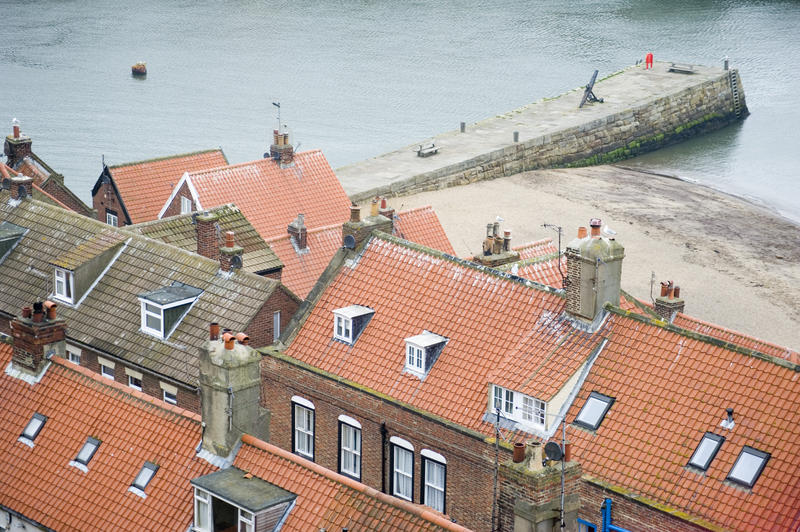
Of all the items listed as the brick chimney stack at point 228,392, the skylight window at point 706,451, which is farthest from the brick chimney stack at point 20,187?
the skylight window at point 706,451

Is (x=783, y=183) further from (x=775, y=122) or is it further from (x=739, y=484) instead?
(x=739, y=484)

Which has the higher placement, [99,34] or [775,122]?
[775,122]

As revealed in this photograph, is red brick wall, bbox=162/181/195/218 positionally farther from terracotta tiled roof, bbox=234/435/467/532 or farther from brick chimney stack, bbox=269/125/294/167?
terracotta tiled roof, bbox=234/435/467/532

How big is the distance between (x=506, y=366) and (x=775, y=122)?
87520mm

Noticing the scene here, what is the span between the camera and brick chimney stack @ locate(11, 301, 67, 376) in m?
34.9

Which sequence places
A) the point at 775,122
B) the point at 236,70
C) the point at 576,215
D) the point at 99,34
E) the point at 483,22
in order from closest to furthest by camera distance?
the point at 576,215 → the point at 775,122 → the point at 236,70 → the point at 99,34 → the point at 483,22

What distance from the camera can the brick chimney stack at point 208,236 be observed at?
49250mm

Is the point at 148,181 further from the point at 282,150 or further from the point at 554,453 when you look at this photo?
the point at 554,453

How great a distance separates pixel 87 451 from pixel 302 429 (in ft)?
33.6

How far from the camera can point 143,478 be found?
1272 inches

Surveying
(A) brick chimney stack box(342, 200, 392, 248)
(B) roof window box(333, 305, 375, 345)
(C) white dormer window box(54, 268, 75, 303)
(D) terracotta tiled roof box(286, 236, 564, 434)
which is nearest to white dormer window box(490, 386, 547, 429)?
(D) terracotta tiled roof box(286, 236, 564, 434)

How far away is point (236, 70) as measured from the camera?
132625 mm

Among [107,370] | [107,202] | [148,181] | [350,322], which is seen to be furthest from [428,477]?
[107,202]

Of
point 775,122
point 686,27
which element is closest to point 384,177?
point 775,122
